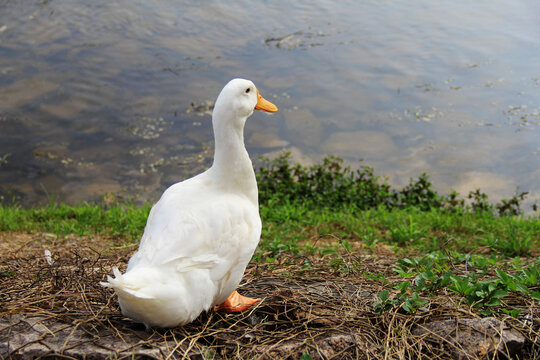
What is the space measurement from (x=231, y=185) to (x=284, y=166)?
12.4 ft

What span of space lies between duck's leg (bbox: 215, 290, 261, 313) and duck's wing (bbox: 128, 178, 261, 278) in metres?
0.31

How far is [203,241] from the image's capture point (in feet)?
9.03

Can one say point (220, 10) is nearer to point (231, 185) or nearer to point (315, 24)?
point (315, 24)

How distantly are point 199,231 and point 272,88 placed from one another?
23.2ft

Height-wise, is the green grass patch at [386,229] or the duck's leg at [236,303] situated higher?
the duck's leg at [236,303]

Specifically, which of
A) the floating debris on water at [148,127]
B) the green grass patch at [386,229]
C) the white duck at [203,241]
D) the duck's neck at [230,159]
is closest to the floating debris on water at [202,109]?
the floating debris on water at [148,127]

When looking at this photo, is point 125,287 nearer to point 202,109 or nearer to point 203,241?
point 203,241

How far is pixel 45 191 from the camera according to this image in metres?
6.97

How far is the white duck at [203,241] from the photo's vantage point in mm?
2510

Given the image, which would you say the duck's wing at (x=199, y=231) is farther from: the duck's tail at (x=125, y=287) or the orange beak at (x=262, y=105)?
the orange beak at (x=262, y=105)

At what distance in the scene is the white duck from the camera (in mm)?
2510

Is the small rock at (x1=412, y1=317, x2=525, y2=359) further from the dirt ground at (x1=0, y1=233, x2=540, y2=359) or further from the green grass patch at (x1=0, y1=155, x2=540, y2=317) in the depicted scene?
the green grass patch at (x1=0, y1=155, x2=540, y2=317)

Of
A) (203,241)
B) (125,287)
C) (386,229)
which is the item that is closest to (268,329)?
(203,241)

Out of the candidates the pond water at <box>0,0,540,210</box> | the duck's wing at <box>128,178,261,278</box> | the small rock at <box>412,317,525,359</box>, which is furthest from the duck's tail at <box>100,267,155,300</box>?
the pond water at <box>0,0,540,210</box>
